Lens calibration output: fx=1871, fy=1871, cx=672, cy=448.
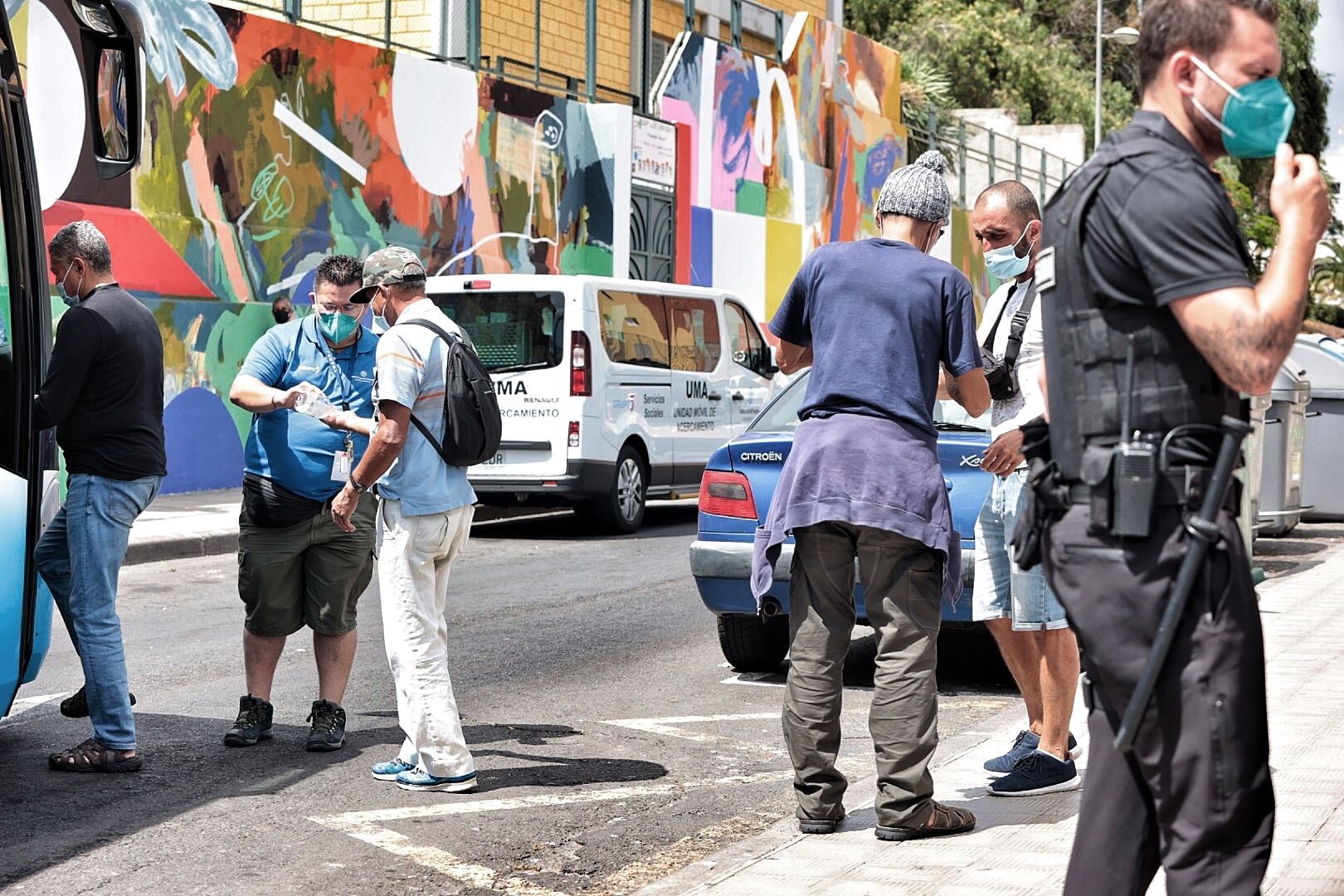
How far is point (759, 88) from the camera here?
2761cm

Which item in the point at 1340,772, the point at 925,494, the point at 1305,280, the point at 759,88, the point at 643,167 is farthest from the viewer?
the point at 759,88

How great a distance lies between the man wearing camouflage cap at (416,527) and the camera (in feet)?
19.0

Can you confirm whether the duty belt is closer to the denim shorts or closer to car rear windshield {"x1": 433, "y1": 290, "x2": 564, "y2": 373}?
the denim shorts

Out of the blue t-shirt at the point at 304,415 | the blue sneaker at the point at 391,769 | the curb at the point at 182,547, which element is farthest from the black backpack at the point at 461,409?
the curb at the point at 182,547

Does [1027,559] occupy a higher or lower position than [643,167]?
lower

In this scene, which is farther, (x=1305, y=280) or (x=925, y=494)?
(x=925, y=494)

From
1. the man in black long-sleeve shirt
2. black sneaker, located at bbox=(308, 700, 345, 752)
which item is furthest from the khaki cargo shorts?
the man in black long-sleeve shirt

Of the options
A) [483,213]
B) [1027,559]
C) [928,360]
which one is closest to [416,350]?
[928,360]

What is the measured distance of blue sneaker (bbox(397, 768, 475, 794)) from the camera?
5898 mm

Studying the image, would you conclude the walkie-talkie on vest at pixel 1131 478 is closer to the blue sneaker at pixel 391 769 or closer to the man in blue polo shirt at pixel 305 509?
the blue sneaker at pixel 391 769

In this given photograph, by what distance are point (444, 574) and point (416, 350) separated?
2.49 feet

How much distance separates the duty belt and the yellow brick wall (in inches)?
715

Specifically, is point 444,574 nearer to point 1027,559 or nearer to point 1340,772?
point 1340,772

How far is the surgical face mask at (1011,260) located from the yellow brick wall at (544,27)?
1523cm
